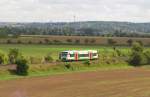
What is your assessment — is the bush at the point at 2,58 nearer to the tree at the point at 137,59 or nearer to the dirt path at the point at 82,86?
the dirt path at the point at 82,86

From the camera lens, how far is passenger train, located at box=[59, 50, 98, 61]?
81.8 metres

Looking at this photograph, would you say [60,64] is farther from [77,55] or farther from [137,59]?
[137,59]

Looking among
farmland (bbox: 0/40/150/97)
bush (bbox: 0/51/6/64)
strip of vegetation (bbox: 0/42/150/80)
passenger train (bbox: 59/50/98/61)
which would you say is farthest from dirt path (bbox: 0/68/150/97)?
bush (bbox: 0/51/6/64)

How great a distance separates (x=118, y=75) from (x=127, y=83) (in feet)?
34.2

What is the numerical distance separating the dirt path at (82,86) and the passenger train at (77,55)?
386 inches

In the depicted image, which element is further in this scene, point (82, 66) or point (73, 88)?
point (82, 66)

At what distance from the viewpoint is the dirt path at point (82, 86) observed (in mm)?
49531

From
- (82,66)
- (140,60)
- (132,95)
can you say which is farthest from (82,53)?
(132,95)

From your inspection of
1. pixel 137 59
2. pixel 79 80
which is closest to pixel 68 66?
pixel 79 80

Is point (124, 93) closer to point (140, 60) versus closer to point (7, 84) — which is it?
point (7, 84)

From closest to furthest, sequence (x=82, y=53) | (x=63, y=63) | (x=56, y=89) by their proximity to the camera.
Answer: (x=56, y=89) < (x=63, y=63) < (x=82, y=53)

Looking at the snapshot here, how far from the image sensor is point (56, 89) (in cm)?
5359

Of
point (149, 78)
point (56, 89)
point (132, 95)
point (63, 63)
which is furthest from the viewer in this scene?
point (63, 63)

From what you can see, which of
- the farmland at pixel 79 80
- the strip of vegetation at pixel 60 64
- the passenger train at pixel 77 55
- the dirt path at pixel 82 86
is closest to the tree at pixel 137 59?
the strip of vegetation at pixel 60 64
